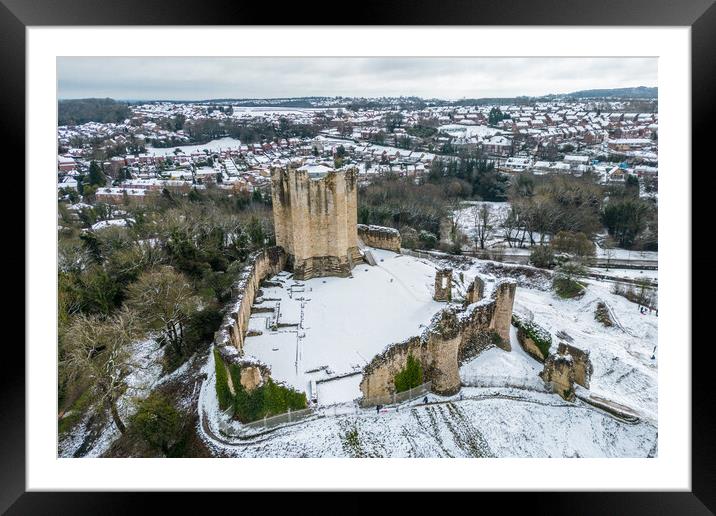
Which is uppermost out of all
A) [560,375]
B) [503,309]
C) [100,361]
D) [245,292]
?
[245,292]

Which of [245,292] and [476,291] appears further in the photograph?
[476,291]

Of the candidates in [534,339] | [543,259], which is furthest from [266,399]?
[543,259]

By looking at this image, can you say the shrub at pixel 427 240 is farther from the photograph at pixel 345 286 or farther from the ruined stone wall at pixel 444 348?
the ruined stone wall at pixel 444 348

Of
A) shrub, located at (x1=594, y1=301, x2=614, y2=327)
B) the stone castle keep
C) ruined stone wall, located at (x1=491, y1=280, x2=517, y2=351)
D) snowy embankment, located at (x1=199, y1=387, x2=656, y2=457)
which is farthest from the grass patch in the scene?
the stone castle keep

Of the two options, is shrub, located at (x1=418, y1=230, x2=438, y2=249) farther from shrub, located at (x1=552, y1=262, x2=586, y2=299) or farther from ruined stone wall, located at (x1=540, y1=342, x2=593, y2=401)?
ruined stone wall, located at (x1=540, y1=342, x2=593, y2=401)

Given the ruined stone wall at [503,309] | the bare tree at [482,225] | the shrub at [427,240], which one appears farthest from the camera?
the bare tree at [482,225]

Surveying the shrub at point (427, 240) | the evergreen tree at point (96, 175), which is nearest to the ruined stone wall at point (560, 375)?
the shrub at point (427, 240)

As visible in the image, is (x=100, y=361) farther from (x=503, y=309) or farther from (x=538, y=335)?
(x=538, y=335)
